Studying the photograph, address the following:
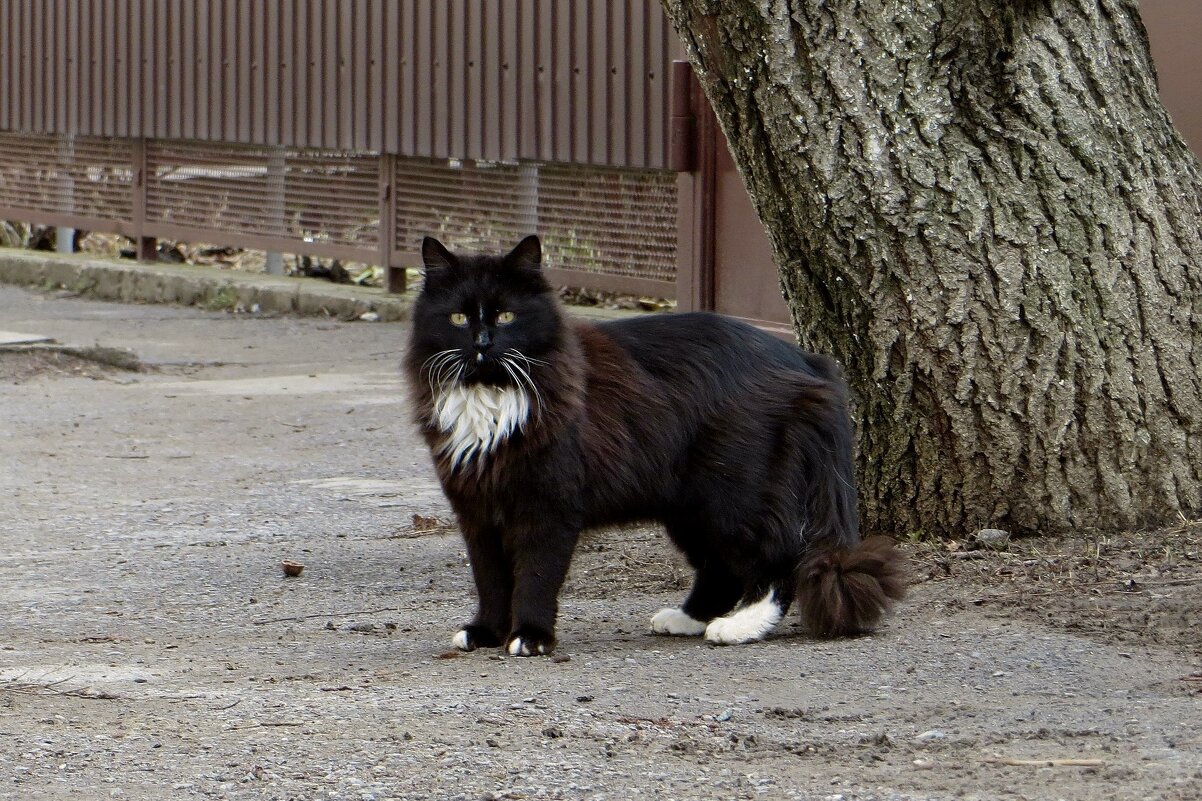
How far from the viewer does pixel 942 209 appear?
5199mm

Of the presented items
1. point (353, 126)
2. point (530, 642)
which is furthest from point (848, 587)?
point (353, 126)

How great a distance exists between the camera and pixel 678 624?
4.81 meters

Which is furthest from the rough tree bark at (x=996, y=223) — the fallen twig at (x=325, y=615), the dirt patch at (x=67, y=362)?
the dirt patch at (x=67, y=362)

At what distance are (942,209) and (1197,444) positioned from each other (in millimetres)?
1179

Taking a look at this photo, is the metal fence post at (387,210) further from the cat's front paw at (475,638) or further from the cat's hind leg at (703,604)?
the cat's front paw at (475,638)

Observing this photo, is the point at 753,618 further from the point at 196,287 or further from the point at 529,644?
the point at 196,287

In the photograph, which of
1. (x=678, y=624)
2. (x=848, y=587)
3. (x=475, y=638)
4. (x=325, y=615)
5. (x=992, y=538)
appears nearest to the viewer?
(x=848, y=587)

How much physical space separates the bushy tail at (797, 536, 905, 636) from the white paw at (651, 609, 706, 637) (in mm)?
350

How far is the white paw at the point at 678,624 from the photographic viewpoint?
480 cm

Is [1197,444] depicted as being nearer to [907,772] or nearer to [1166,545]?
[1166,545]

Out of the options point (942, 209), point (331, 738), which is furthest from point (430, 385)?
point (942, 209)

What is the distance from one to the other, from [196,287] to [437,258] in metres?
9.69

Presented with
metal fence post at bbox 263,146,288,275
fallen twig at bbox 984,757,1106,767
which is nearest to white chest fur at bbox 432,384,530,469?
fallen twig at bbox 984,757,1106,767

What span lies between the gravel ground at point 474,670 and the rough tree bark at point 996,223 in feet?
1.07
